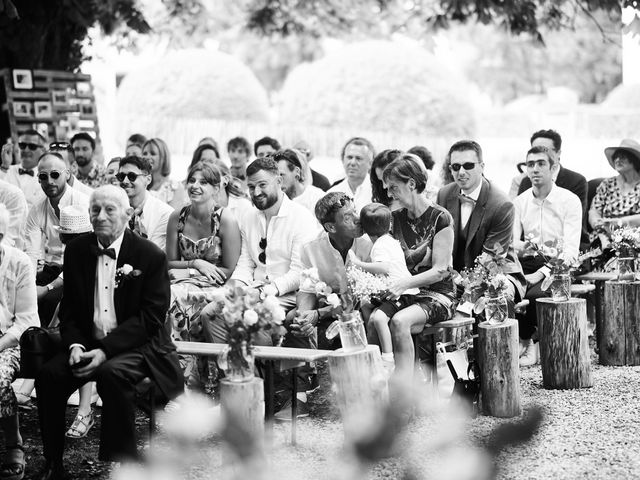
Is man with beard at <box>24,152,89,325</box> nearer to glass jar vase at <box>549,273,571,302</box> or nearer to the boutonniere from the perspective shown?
the boutonniere

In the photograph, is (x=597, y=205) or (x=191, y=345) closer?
(x=191, y=345)

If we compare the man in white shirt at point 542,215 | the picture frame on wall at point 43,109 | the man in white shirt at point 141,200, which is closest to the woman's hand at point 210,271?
the man in white shirt at point 141,200

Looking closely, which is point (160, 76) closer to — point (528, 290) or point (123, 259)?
point (528, 290)

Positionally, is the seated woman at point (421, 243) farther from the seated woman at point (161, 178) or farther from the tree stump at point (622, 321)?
the seated woman at point (161, 178)

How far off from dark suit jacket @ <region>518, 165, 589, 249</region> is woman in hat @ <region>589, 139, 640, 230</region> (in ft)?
0.49

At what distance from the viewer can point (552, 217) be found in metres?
8.84

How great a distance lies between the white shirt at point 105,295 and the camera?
5.61 metres

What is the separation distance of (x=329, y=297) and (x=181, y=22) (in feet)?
50.0

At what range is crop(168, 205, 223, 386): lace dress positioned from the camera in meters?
7.05

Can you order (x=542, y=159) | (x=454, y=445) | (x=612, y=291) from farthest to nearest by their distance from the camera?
(x=542, y=159) → (x=612, y=291) → (x=454, y=445)

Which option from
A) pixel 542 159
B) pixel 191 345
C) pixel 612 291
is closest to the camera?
pixel 191 345

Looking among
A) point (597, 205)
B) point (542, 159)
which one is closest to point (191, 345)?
point (542, 159)

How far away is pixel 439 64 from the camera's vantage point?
20656 mm

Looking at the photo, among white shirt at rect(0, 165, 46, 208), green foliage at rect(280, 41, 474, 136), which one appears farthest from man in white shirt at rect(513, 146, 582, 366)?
green foliage at rect(280, 41, 474, 136)
